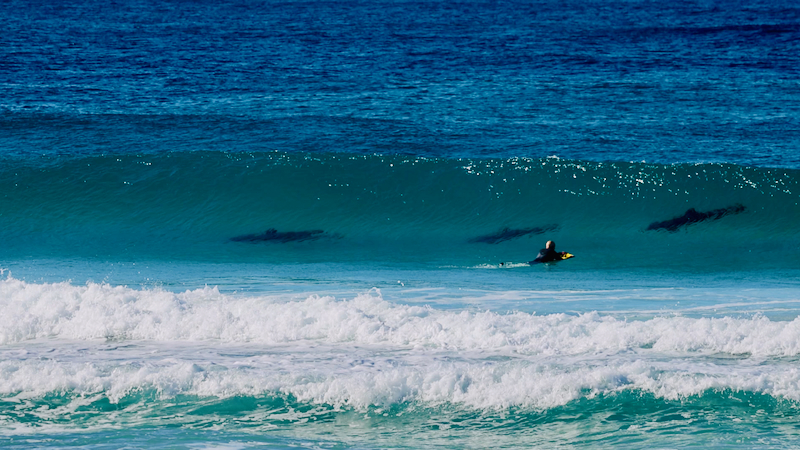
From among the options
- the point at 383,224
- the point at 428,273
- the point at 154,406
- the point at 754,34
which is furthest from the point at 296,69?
the point at 154,406

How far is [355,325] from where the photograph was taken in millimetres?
9570

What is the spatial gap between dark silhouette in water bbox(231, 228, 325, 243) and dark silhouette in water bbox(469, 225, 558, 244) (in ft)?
9.60

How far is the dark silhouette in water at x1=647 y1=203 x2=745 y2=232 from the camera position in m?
15.9

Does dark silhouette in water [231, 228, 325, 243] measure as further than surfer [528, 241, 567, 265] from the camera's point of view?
Yes

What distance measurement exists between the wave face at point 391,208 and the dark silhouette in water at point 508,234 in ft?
0.11

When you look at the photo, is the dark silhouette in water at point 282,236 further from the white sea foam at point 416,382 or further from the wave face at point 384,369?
the white sea foam at point 416,382

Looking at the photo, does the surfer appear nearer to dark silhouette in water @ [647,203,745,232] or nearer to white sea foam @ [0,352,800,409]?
dark silhouette in water @ [647,203,745,232]

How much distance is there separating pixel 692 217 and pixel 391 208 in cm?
569

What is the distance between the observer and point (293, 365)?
28.6 feet

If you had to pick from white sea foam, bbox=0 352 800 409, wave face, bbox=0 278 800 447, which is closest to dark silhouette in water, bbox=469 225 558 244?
wave face, bbox=0 278 800 447

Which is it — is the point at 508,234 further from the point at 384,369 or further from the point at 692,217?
the point at 384,369

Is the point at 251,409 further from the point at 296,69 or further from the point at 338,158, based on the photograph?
the point at 296,69

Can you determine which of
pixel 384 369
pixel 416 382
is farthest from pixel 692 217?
pixel 416 382

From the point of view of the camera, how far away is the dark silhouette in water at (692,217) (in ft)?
52.1
